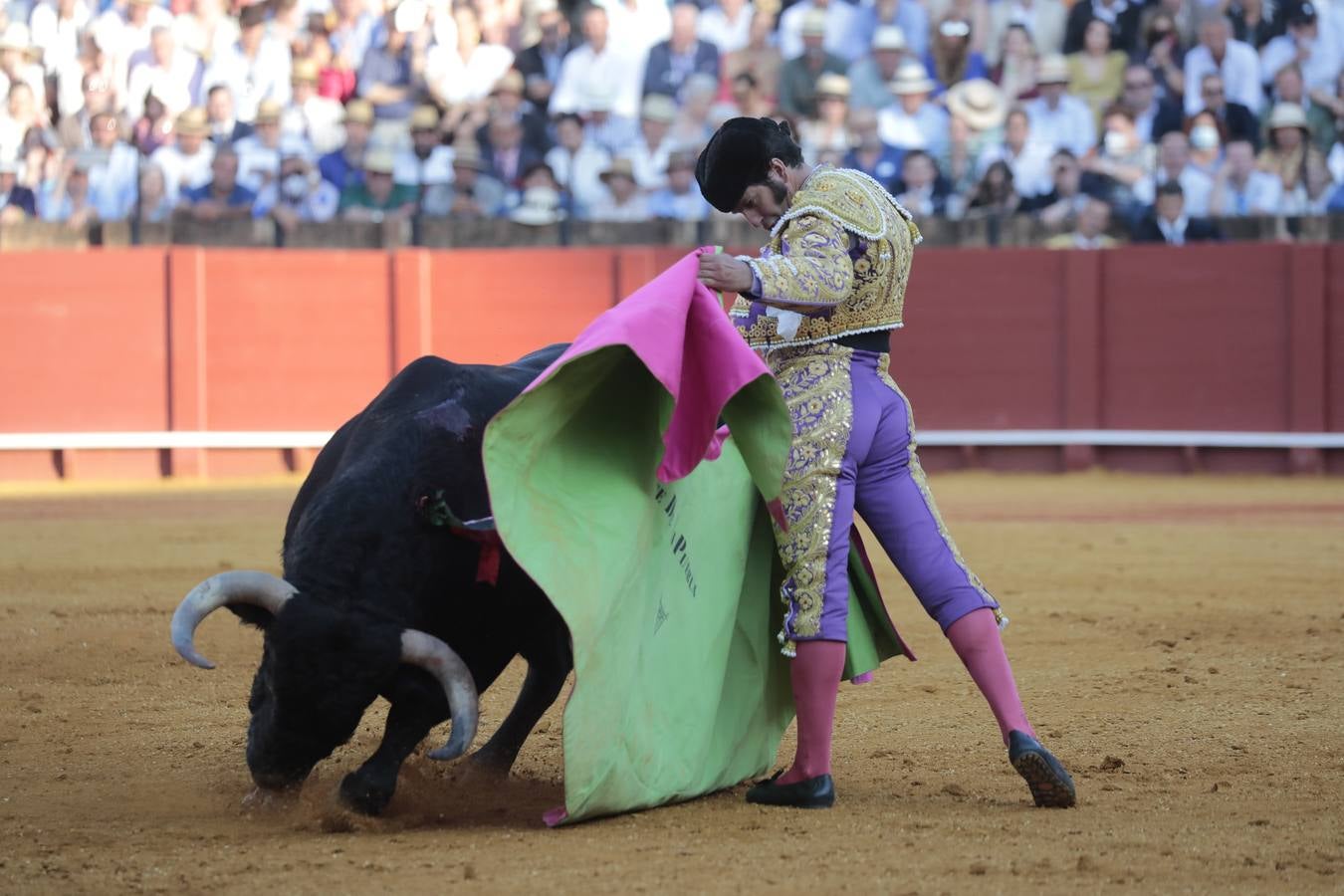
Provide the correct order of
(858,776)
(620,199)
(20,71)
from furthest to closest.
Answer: (20,71)
(620,199)
(858,776)

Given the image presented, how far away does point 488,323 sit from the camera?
1018 cm

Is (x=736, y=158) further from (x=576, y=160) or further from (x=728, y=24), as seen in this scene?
(x=728, y=24)

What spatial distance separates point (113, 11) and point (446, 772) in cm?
821

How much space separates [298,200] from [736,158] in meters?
7.61

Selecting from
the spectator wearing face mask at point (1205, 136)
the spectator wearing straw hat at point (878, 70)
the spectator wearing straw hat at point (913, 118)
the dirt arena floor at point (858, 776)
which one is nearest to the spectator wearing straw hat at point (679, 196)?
the spectator wearing straw hat at point (878, 70)

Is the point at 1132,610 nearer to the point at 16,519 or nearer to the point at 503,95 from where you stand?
the point at 16,519

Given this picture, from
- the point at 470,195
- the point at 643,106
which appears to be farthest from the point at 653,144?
the point at 470,195

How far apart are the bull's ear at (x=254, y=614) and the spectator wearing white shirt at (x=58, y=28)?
846cm

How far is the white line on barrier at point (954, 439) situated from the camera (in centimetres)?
975

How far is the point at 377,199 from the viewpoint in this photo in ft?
32.7

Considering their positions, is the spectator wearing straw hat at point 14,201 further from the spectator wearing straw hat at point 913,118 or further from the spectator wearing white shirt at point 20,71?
the spectator wearing straw hat at point 913,118

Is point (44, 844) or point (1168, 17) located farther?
point (1168, 17)

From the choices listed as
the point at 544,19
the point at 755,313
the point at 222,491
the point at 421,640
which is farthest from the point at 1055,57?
the point at 421,640

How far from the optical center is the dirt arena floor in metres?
2.31
